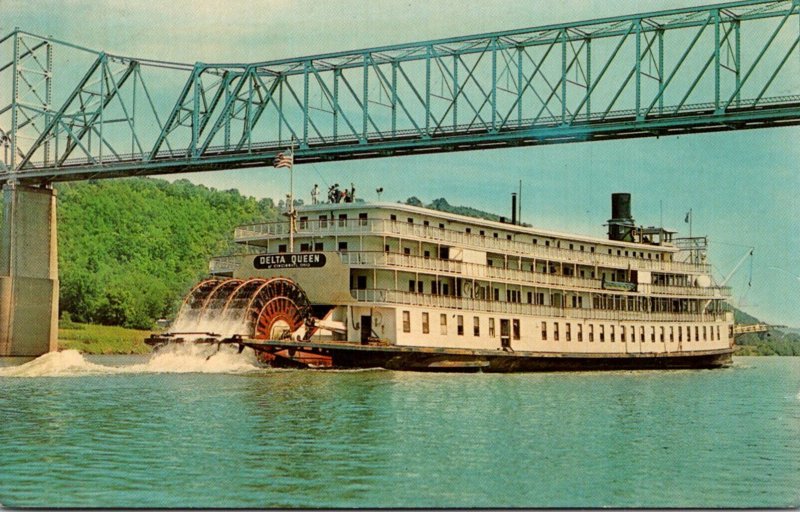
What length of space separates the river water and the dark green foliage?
3969 cm

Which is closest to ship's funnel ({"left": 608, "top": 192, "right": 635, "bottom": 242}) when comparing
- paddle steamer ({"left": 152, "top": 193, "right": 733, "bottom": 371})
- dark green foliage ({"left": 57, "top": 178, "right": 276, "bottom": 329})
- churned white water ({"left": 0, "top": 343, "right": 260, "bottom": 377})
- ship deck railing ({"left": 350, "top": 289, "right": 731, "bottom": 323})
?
paddle steamer ({"left": 152, "top": 193, "right": 733, "bottom": 371})

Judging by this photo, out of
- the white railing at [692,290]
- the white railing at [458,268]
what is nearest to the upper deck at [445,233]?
the white railing at [458,268]

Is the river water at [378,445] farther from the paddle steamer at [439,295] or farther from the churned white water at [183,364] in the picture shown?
the paddle steamer at [439,295]

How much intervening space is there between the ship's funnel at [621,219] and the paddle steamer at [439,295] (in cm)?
84

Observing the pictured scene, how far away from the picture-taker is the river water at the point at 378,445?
15.5m

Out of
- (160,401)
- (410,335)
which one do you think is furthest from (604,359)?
(160,401)

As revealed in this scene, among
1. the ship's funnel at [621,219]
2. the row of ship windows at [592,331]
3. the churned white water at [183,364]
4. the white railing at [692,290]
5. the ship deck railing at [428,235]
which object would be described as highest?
the ship's funnel at [621,219]

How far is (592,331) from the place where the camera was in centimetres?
4978

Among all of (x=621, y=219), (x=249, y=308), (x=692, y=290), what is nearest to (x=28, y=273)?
(x=249, y=308)

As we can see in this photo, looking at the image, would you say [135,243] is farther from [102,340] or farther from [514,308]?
[514,308]

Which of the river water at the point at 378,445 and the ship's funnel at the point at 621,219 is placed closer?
the river water at the point at 378,445

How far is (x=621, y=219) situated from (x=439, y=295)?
1619cm

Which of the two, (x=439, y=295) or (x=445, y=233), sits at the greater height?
(x=445, y=233)

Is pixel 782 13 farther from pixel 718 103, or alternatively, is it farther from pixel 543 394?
pixel 543 394
